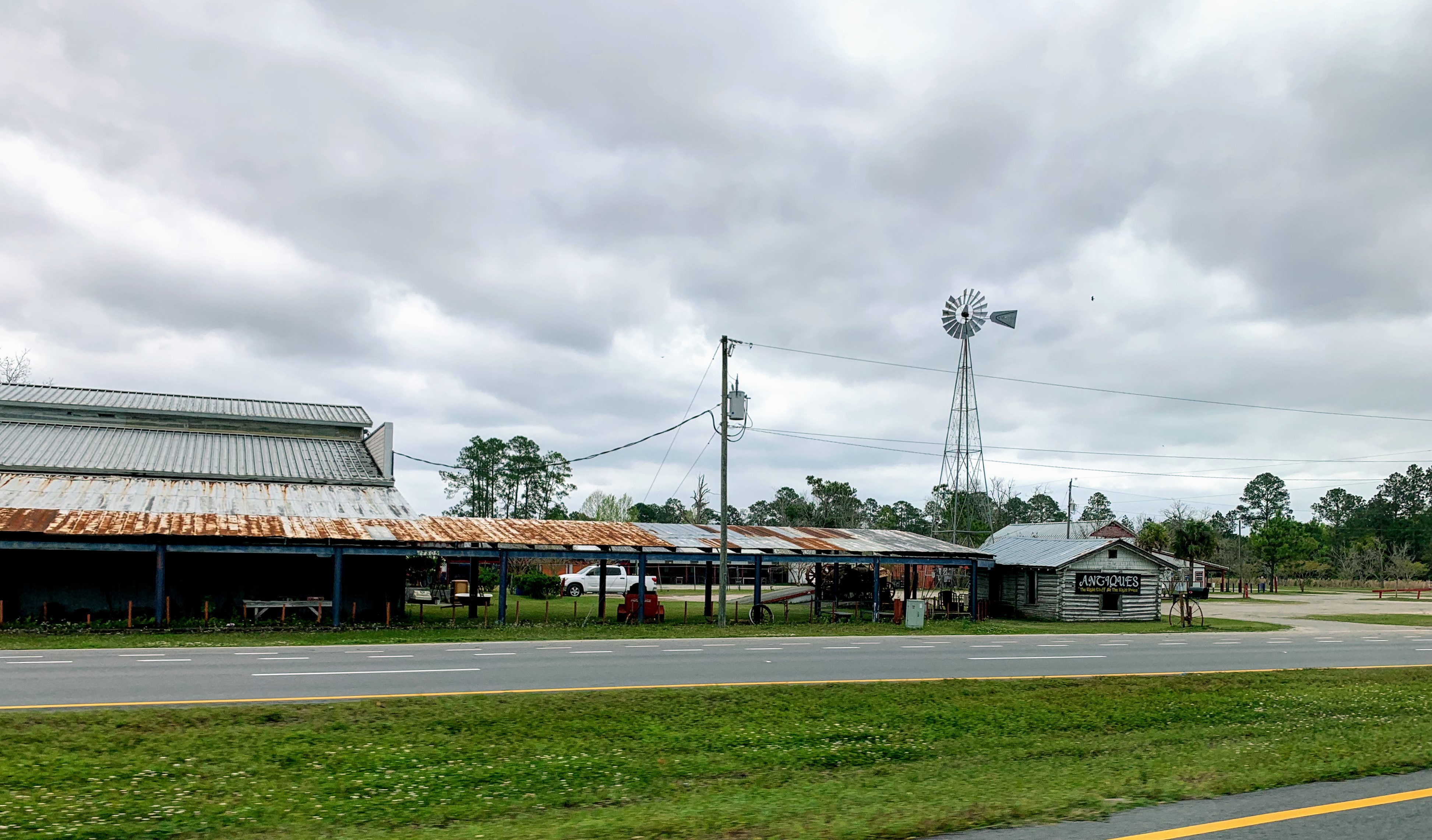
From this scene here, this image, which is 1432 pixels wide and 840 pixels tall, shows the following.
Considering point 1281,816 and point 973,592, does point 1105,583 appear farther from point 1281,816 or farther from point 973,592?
point 1281,816

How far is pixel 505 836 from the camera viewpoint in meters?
7.36

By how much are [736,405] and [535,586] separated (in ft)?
83.0

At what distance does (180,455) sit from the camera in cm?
3847

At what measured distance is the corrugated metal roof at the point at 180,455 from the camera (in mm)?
36000

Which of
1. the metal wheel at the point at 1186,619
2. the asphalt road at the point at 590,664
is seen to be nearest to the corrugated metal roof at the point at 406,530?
the asphalt road at the point at 590,664

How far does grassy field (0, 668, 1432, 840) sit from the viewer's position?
25.5ft

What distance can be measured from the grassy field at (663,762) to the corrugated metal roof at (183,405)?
33.8 m

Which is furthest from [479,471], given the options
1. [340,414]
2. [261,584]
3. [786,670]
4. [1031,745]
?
[1031,745]

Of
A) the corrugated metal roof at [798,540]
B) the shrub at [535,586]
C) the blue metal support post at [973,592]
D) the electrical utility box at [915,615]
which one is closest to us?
the electrical utility box at [915,615]

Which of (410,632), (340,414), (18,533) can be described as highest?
(340,414)

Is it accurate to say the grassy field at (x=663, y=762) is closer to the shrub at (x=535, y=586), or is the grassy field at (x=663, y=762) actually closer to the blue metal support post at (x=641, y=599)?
the blue metal support post at (x=641, y=599)

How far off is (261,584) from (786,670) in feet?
65.8

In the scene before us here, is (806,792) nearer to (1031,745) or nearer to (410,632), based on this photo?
(1031,745)

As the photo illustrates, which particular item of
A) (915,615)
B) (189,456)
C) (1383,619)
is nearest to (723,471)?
(915,615)
